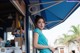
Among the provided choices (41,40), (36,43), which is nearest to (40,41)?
(41,40)

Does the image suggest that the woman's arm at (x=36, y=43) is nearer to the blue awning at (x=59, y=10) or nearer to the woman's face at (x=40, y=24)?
the woman's face at (x=40, y=24)

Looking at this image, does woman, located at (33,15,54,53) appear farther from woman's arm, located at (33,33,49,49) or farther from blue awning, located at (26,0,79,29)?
blue awning, located at (26,0,79,29)

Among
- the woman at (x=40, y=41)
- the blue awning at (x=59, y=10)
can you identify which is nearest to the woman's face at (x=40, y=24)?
the woman at (x=40, y=41)

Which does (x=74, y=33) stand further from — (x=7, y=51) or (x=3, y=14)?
(x=7, y=51)

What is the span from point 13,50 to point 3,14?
8.62 feet

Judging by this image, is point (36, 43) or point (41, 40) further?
point (41, 40)

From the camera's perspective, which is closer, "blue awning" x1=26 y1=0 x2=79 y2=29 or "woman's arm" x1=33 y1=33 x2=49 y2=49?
"woman's arm" x1=33 y1=33 x2=49 y2=49

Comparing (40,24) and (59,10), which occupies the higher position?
(59,10)

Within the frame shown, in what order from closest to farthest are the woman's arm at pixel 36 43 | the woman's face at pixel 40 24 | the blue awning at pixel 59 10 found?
the woman's arm at pixel 36 43 → the woman's face at pixel 40 24 → the blue awning at pixel 59 10

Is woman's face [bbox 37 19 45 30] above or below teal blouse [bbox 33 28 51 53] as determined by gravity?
above

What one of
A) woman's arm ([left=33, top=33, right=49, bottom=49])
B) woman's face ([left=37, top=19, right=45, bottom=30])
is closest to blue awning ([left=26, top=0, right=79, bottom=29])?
woman's face ([left=37, top=19, right=45, bottom=30])

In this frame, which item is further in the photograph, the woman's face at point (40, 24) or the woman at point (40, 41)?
the woman's face at point (40, 24)

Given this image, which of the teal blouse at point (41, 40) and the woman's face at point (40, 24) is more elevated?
the woman's face at point (40, 24)

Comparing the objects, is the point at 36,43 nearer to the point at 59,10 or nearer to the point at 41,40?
the point at 41,40
